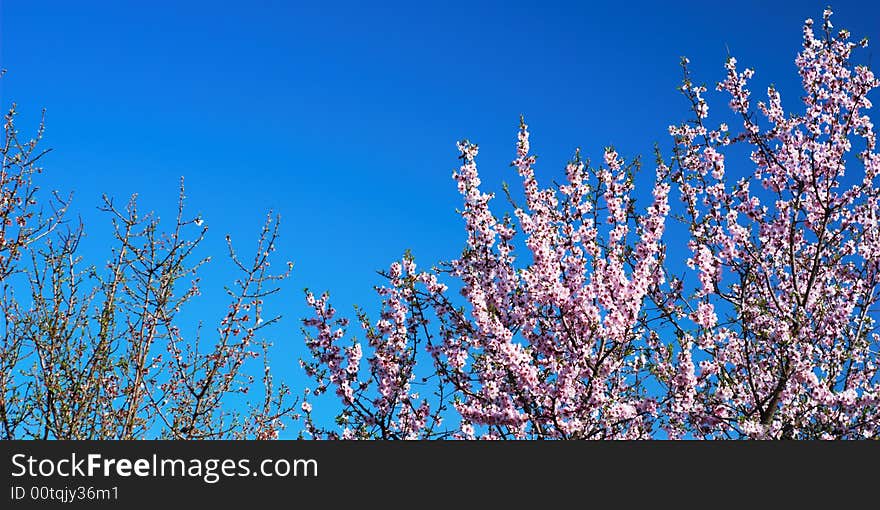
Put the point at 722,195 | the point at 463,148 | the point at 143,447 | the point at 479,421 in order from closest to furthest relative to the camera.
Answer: the point at 143,447 < the point at 479,421 < the point at 463,148 < the point at 722,195

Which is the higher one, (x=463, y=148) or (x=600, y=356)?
(x=463, y=148)

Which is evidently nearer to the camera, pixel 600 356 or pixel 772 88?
pixel 600 356

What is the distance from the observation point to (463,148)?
29.6ft

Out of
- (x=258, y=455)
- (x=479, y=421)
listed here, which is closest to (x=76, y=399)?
(x=258, y=455)

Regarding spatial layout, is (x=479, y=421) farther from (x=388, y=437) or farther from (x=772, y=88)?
(x=772, y=88)

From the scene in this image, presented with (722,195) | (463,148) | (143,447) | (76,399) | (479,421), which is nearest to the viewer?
(143,447)

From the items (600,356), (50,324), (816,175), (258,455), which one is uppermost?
(816,175)

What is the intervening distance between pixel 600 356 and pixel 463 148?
2827 mm

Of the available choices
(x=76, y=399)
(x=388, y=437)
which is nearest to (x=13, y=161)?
(x=76, y=399)

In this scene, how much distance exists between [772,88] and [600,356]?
15.2 ft

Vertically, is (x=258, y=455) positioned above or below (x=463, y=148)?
below

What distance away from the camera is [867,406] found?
8.58 metres

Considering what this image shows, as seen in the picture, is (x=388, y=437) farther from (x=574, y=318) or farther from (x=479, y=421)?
(x=574, y=318)

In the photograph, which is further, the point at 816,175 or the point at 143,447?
the point at 816,175
